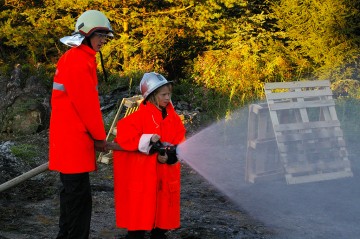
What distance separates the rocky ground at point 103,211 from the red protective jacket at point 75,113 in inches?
53.4

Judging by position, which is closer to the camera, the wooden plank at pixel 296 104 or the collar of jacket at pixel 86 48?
the collar of jacket at pixel 86 48

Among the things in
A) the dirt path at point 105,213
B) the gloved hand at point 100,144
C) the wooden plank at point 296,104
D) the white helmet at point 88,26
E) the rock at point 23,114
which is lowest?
the dirt path at point 105,213

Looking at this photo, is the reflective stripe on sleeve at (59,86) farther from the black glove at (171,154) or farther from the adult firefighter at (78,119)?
the black glove at (171,154)

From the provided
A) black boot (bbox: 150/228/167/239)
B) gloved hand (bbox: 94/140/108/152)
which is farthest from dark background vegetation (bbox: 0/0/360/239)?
gloved hand (bbox: 94/140/108/152)

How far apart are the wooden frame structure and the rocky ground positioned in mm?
1005

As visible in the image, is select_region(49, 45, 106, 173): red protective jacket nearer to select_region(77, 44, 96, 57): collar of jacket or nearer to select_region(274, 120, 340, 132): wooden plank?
select_region(77, 44, 96, 57): collar of jacket

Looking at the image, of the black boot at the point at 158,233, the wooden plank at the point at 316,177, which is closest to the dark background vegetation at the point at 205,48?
the wooden plank at the point at 316,177

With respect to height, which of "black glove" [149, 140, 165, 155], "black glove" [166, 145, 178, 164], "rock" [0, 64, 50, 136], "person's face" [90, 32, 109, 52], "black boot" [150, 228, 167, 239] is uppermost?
"rock" [0, 64, 50, 136]

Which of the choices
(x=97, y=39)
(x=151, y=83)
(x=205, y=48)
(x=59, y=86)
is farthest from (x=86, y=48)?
(x=205, y=48)

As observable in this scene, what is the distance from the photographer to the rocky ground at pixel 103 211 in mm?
5391

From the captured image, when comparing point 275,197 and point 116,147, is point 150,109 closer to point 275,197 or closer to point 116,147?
point 116,147

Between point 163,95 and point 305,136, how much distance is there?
11.5 feet

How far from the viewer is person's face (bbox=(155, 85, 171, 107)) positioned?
4465 millimetres

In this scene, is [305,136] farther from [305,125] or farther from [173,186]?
[173,186]
